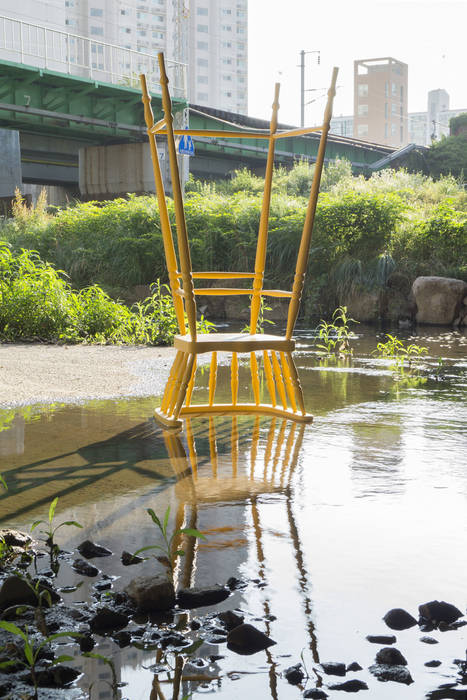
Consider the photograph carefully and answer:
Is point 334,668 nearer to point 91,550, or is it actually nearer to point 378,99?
point 91,550

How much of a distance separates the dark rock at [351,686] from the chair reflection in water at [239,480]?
0.11 metres

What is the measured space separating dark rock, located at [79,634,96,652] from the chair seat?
1987mm

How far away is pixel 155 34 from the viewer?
97500 millimetres

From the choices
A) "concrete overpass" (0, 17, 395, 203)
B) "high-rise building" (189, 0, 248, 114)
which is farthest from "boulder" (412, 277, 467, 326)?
"high-rise building" (189, 0, 248, 114)

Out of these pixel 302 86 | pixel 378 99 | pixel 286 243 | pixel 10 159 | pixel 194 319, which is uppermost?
pixel 378 99

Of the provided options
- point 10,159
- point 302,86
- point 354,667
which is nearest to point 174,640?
point 354,667

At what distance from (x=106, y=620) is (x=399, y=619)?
67 cm

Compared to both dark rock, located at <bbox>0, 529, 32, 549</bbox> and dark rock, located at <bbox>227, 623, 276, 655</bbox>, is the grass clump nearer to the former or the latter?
dark rock, located at <bbox>0, 529, 32, 549</bbox>

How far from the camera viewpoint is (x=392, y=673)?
60.4 inches

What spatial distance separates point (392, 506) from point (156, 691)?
Result: 52.7 inches

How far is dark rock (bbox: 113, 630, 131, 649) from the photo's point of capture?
65.6 inches

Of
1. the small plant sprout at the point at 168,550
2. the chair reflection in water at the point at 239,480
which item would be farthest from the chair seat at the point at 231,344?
the small plant sprout at the point at 168,550

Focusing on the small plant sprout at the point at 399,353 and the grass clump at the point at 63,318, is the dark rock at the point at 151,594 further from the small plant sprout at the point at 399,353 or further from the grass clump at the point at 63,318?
the grass clump at the point at 63,318

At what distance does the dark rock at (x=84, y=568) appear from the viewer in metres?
2.04
